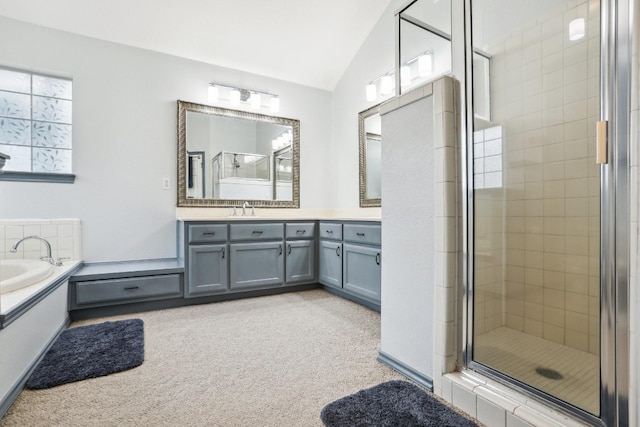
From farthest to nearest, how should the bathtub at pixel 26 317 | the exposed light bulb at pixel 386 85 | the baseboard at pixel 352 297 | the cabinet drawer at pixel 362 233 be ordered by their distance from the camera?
the exposed light bulb at pixel 386 85 < the baseboard at pixel 352 297 < the cabinet drawer at pixel 362 233 < the bathtub at pixel 26 317

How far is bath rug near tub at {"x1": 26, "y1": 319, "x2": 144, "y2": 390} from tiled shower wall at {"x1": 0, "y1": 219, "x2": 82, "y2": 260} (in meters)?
0.81

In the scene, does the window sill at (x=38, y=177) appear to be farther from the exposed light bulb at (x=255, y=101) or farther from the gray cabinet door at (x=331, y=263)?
the gray cabinet door at (x=331, y=263)

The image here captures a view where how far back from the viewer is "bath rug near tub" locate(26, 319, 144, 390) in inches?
63.9

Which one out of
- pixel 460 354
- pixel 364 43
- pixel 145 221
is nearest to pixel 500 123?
pixel 460 354

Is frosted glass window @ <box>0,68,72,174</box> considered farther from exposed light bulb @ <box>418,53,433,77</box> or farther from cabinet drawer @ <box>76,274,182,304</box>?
exposed light bulb @ <box>418,53,433,77</box>

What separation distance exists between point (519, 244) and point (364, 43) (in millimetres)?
2661

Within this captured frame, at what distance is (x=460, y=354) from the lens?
1474 millimetres

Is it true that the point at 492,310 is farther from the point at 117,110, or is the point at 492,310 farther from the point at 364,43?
the point at 117,110

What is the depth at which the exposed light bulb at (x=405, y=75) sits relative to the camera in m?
1.83

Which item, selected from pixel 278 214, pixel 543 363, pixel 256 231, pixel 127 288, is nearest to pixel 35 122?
pixel 127 288

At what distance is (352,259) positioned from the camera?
287 cm

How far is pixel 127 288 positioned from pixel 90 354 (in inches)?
32.0

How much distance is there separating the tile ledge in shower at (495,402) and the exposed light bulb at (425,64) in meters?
1.57

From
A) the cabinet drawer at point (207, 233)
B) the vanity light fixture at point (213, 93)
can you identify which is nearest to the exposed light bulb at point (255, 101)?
the vanity light fixture at point (213, 93)
